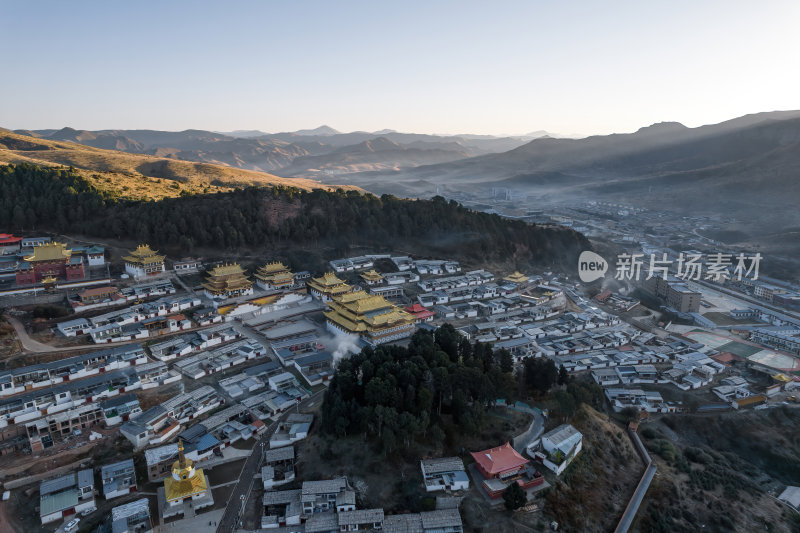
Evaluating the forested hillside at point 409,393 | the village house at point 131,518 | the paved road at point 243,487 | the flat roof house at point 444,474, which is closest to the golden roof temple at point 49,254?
the paved road at point 243,487

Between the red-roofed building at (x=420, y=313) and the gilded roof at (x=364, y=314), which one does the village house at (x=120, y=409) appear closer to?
the gilded roof at (x=364, y=314)

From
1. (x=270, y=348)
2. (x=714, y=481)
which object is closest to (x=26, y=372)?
(x=270, y=348)

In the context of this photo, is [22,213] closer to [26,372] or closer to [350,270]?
[26,372]

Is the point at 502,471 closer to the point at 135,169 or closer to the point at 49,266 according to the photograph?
the point at 49,266

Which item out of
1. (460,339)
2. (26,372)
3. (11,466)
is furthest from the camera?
(460,339)

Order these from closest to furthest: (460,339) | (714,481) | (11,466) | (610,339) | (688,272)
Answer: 1. (11,466)
2. (714,481)
3. (460,339)
4. (610,339)
5. (688,272)

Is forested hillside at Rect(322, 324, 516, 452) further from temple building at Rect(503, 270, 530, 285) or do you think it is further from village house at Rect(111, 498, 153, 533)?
temple building at Rect(503, 270, 530, 285)

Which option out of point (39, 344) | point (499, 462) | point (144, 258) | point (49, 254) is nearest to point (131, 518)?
point (499, 462)
